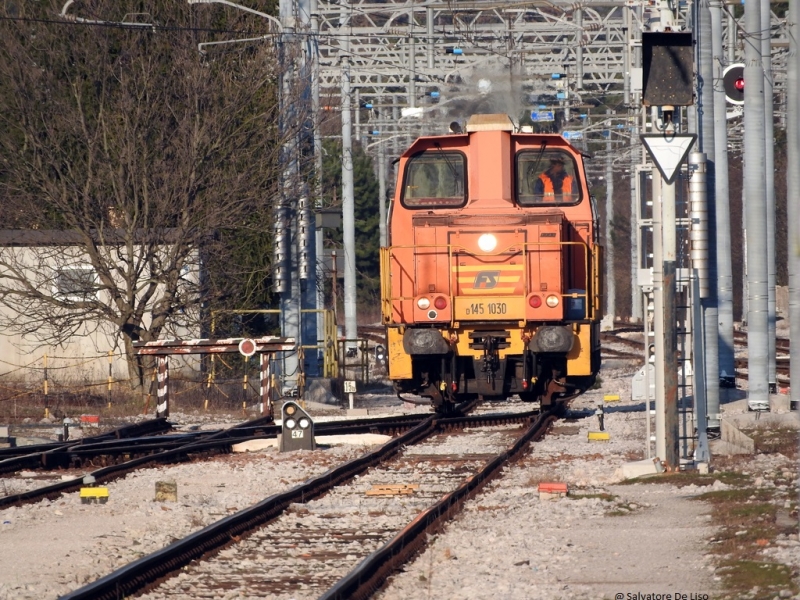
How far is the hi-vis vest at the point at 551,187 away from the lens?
56.9ft

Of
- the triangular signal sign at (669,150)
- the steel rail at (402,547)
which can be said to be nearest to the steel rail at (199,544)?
the steel rail at (402,547)

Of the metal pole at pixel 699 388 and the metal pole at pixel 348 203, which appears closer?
the metal pole at pixel 699 388

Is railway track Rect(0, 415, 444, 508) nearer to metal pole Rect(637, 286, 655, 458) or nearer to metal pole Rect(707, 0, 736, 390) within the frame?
metal pole Rect(637, 286, 655, 458)

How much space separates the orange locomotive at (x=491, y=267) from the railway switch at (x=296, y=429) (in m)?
2.14

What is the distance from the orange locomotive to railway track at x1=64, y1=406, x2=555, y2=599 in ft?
9.32

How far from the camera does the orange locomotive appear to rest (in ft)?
54.3

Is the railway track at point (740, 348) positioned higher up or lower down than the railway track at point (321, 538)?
lower down

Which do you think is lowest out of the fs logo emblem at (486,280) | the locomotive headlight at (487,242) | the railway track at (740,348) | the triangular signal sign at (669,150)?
the railway track at (740,348)

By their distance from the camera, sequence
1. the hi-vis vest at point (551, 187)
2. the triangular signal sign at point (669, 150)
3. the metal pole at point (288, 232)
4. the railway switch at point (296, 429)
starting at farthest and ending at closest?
1. the metal pole at point (288, 232)
2. the hi-vis vest at point (551, 187)
3. the railway switch at point (296, 429)
4. the triangular signal sign at point (669, 150)

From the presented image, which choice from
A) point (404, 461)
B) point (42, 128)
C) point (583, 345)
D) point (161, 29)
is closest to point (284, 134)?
point (161, 29)

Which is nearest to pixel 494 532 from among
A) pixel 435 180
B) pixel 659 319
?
pixel 659 319

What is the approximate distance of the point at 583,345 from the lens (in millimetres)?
16844

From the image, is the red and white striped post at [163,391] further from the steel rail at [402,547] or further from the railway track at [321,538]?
the steel rail at [402,547]

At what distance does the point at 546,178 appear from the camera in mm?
17391
